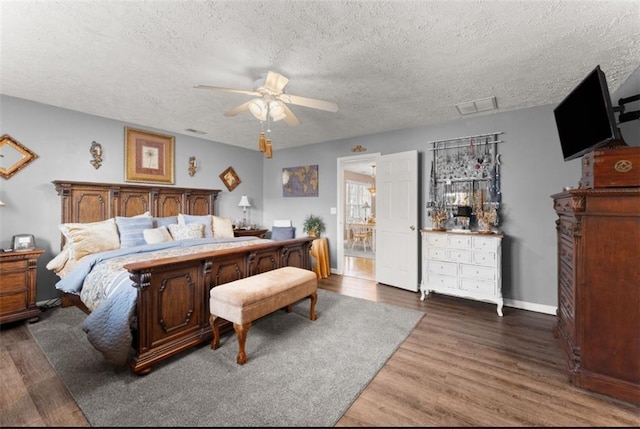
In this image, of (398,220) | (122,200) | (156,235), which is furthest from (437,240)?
(122,200)

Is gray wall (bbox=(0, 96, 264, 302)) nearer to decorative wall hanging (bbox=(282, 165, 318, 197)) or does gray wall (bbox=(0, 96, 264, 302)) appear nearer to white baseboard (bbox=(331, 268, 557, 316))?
decorative wall hanging (bbox=(282, 165, 318, 197))

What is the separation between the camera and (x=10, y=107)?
3166 millimetres

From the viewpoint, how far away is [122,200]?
3977 millimetres

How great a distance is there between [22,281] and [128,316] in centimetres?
205

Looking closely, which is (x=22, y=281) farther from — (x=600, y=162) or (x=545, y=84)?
(x=545, y=84)

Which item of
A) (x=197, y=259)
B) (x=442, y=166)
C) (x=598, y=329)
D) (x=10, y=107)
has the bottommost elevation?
(x=598, y=329)

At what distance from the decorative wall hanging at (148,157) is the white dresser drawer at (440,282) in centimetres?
450

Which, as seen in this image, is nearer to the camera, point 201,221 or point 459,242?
point 459,242

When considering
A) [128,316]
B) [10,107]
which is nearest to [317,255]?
[128,316]

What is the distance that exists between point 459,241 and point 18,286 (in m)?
5.15

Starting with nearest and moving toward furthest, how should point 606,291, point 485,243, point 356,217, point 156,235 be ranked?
point 606,291
point 485,243
point 156,235
point 356,217

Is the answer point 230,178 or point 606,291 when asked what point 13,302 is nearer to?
point 230,178

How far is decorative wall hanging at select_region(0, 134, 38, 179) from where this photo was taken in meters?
3.13

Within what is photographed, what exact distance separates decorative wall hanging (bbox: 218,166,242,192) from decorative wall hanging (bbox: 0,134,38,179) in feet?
Answer: 8.71
